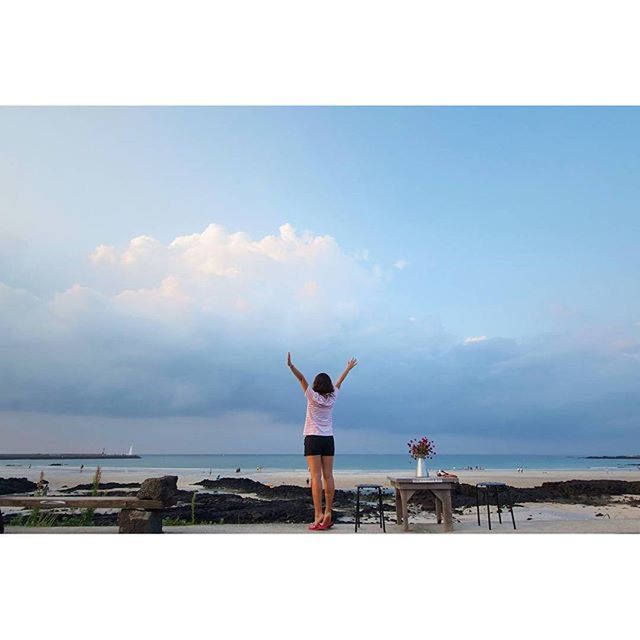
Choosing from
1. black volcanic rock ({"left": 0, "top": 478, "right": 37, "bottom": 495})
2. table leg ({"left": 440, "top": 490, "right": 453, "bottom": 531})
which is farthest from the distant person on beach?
black volcanic rock ({"left": 0, "top": 478, "right": 37, "bottom": 495})

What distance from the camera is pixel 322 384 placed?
5.57 m

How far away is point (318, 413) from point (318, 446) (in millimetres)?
312

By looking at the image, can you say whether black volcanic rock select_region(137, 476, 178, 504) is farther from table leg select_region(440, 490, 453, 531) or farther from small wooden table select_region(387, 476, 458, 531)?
table leg select_region(440, 490, 453, 531)

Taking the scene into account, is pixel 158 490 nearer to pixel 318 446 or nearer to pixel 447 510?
pixel 318 446

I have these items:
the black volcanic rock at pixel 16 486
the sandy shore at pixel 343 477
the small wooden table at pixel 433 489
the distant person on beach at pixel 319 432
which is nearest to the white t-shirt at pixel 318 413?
the distant person on beach at pixel 319 432

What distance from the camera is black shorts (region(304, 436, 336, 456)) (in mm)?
5500

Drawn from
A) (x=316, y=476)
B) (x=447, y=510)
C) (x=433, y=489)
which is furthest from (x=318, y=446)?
(x=447, y=510)

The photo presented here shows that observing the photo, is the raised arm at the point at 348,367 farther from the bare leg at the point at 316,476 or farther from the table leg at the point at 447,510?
the table leg at the point at 447,510

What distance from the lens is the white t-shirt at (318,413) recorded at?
5523 millimetres
